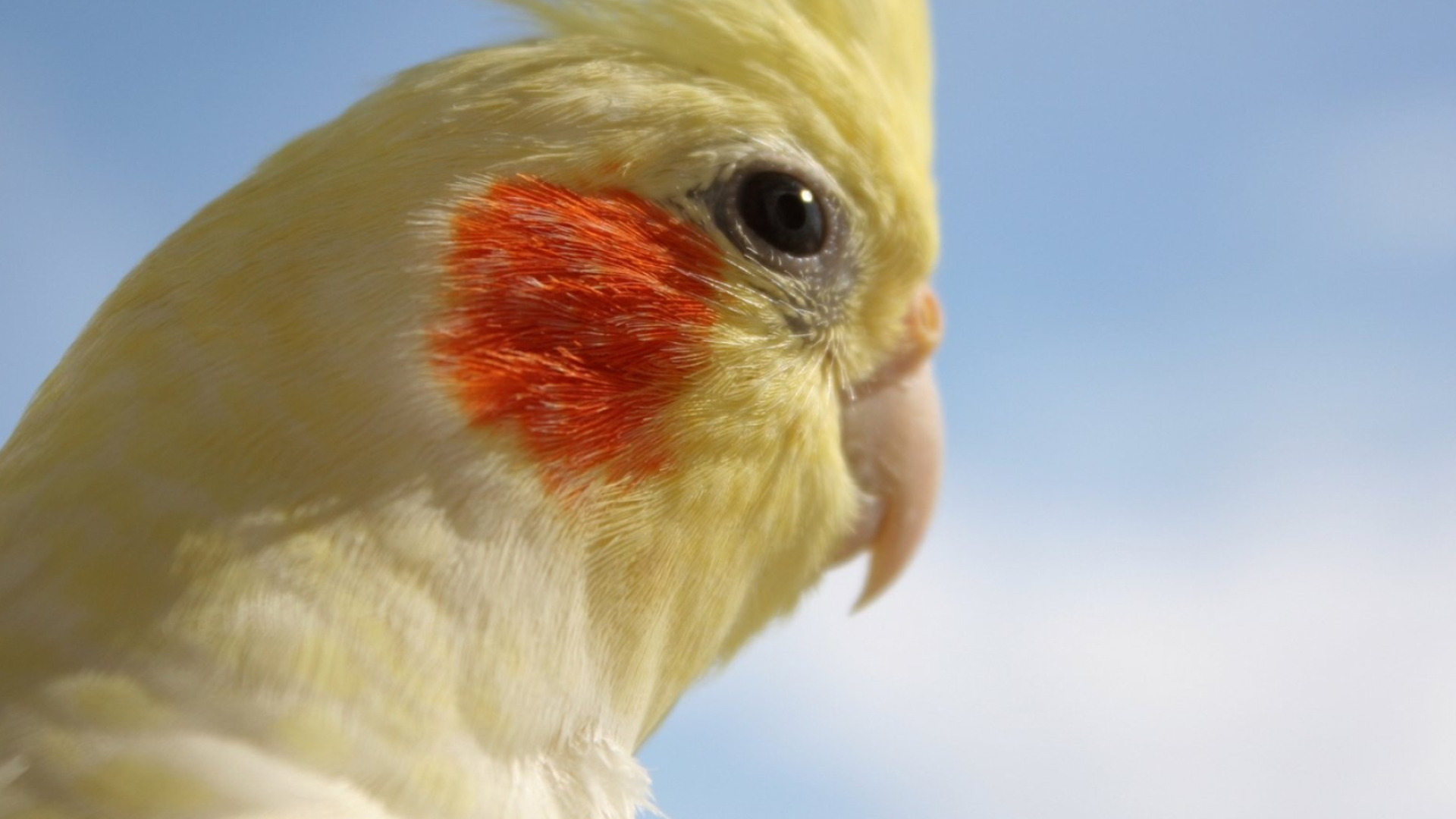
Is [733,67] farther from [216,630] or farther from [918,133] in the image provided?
[216,630]

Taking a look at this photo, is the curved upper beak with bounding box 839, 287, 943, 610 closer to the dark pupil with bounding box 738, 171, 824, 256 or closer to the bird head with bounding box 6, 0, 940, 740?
the bird head with bounding box 6, 0, 940, 740

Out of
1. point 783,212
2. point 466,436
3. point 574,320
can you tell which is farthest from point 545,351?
point 783,212

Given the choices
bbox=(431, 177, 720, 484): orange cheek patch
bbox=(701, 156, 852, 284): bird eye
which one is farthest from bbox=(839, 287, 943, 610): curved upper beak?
bbox=(431, 177, 720, 484): orange cheek patch

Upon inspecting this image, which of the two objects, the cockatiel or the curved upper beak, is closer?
the cockatiel

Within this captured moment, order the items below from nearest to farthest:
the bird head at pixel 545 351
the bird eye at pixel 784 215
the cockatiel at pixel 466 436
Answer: the cockatiel at pixel 466 436, the bird head at pixel 545 351, the bird eye at pixel 784 215

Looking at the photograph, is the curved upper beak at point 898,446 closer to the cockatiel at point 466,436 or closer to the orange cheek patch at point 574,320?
the cockatiel at point 466,436

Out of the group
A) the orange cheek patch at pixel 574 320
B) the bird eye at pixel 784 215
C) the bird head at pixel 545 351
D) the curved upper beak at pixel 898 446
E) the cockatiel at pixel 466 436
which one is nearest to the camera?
the cockatiel at pixel 466 436

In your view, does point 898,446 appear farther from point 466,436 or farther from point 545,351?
point 466,436

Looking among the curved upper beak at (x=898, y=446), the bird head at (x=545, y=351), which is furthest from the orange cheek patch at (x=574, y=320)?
the curved upper beak at (x=898, y=446)
